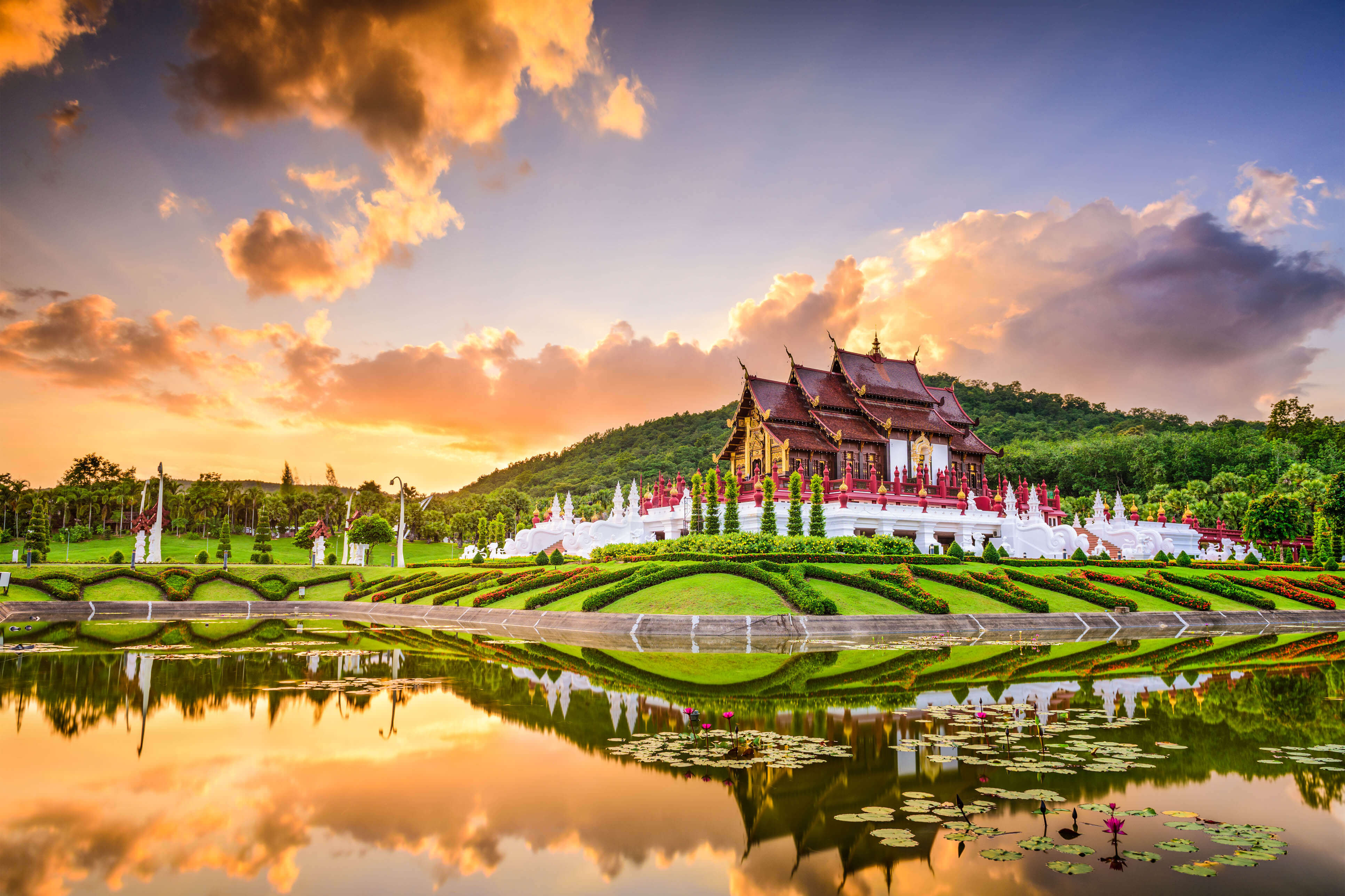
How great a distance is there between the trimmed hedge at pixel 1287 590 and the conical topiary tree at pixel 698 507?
21.7 m

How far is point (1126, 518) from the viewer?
44.2 m

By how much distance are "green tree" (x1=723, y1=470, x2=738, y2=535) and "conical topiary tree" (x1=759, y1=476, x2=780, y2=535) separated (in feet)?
3.86

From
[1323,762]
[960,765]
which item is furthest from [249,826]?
[1323,762]

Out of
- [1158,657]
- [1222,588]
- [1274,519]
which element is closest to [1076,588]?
[1222,588]

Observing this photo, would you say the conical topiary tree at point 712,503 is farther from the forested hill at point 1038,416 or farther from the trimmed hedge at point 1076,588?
the forested hill at point 1038,416

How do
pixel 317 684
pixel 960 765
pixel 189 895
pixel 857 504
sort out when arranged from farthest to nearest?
pixel 857 504, pixel 317 684, pixel 960 765, pixel 189 895

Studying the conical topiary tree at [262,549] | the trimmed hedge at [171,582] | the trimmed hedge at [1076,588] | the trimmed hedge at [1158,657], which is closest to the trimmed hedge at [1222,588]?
the trimmed hedge at [1076,588]

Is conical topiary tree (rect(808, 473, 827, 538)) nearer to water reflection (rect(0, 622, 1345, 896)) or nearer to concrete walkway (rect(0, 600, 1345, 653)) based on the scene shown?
concrete walkway (rect(0, 600, 1345, 653))

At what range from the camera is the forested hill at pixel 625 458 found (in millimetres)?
96750

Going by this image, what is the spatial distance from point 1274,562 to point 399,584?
4579 centimetres

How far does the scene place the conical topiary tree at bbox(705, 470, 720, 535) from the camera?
35969mm

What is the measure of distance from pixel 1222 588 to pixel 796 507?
1665cm

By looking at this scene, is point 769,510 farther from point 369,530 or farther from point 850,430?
point 369,530

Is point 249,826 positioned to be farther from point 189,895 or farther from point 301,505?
point 301,505
